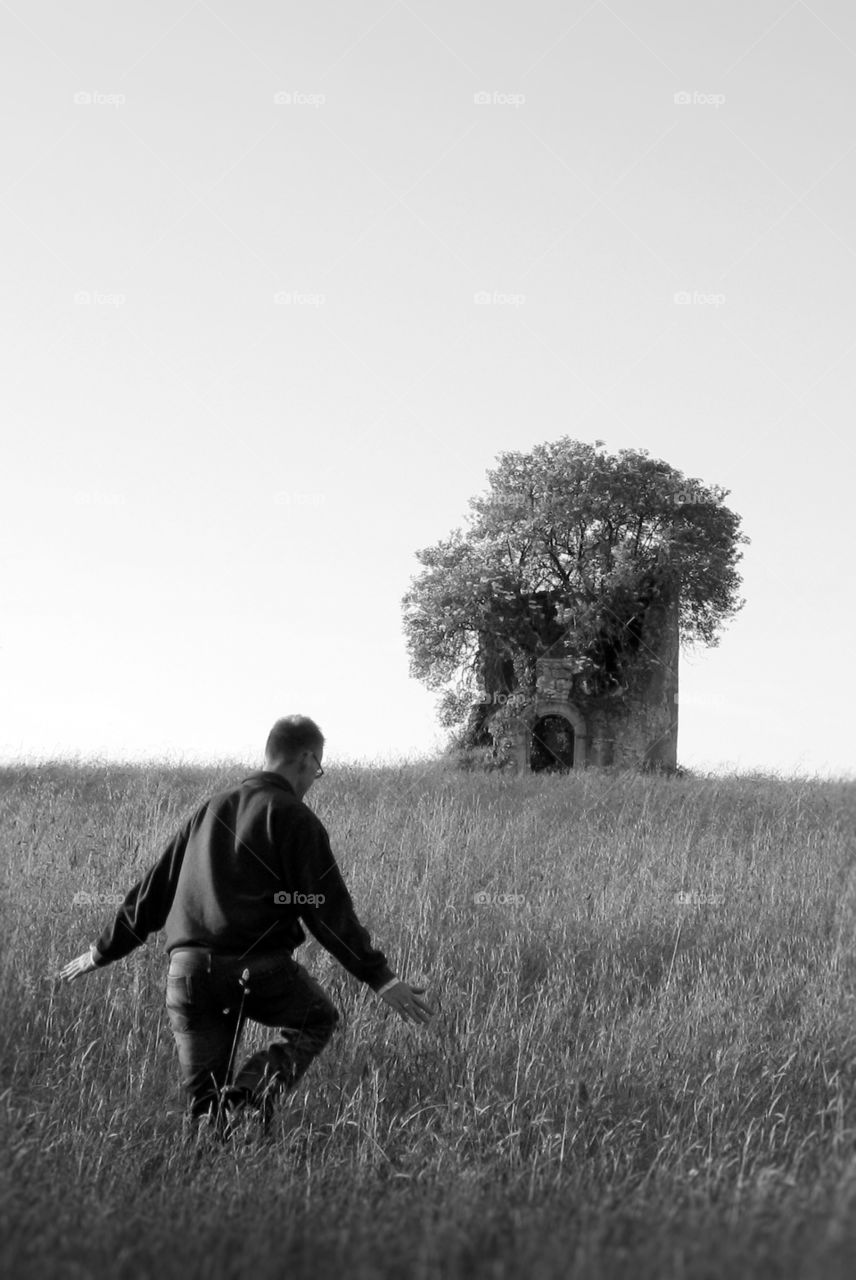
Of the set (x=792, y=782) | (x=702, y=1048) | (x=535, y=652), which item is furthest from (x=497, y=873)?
(x=535, y=652)

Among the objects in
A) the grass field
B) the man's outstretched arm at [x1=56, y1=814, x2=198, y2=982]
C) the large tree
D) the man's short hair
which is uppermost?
the large tree

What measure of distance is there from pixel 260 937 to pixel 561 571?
76.9 ft

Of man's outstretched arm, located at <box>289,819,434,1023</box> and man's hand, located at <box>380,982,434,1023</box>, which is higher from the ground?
man's outstretched arm, located at <box>289,819,434,1023</box>

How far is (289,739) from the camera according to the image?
4.96m

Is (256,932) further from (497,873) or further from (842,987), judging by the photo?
(497,873)

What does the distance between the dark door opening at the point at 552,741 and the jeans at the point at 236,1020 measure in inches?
922

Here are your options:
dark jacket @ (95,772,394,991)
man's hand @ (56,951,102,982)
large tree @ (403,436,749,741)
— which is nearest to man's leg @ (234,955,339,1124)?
dark jacket @ (95,772,394,991)

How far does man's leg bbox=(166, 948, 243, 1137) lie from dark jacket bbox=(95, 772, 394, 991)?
0.39 feet

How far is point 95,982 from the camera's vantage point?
682 centimetres

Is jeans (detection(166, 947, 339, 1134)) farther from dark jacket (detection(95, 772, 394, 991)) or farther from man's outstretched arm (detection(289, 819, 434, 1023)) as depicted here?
man's outstretched arm (detection(289, 819, 434, 1023))

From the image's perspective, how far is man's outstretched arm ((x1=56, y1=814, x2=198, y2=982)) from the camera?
16.8 feet

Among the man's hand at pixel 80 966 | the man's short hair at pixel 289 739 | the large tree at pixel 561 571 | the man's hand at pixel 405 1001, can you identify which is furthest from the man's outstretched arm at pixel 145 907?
the large tree at pixel 561 571

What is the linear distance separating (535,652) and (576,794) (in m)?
9.46

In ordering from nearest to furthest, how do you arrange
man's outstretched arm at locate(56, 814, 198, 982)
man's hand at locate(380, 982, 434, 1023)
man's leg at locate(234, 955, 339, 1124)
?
man's hand at locate(380, 982, 434, 1023) < man's leg at locate(234, 955, 339, 1124) < man's outstretched arm at locate(56, 814, 198, 982)
